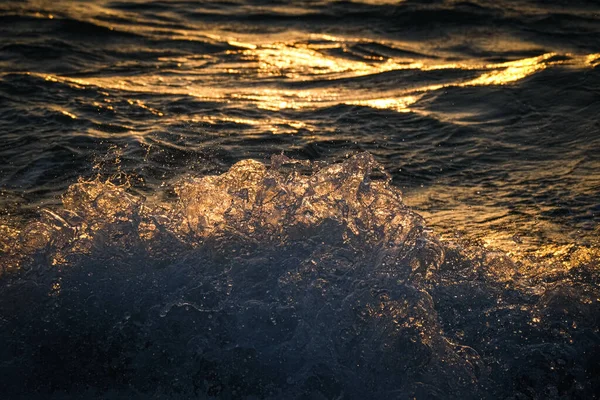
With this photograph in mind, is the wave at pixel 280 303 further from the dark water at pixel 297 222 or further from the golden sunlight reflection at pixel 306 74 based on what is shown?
the golden sunlight reflection at pixel 306 74

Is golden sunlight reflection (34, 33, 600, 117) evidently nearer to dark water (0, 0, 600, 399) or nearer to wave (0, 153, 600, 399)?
dark water (0, 0, 600, 399)

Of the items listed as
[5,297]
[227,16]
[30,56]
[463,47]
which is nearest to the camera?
[5,297]

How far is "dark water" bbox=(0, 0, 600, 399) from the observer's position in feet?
12.9

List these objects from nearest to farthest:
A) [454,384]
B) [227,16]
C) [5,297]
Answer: [454,384]
[5,297]
[227,16]

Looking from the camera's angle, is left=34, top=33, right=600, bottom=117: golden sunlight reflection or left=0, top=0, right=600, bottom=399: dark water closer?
left=0, top=0, right=600, bottom=399: dark water

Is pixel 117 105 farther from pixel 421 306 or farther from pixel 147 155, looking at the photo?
pixel 421 306

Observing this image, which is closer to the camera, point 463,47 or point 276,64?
point 276,64

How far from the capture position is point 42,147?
655cm

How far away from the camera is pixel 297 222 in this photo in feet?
14.7

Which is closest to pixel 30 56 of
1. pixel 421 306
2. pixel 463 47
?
pixel 463 47

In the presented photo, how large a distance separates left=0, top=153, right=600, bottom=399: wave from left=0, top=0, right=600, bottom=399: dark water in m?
0.01

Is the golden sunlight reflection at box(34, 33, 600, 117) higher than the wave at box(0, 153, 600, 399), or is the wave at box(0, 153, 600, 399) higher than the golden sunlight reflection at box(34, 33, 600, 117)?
the golden sunlight reflection at box(34, 33, 600, 117)

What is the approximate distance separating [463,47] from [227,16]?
293cm

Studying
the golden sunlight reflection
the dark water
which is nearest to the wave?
the dark water
